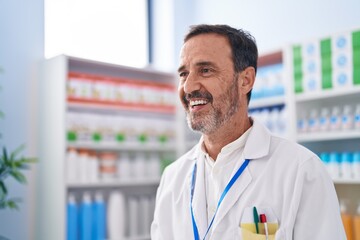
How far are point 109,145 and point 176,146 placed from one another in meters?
0.70

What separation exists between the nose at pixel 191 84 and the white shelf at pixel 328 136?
1463 mm

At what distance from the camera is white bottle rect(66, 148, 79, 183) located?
303cm

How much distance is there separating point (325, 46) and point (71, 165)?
77.6 inches

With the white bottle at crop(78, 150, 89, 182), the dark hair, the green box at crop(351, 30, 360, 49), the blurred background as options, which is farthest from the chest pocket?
the white bottle at crop(78, 150, 89, 182)

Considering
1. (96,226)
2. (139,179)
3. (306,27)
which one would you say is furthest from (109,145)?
(306,27)

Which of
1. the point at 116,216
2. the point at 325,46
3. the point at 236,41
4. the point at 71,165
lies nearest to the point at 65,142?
the point at 71,165

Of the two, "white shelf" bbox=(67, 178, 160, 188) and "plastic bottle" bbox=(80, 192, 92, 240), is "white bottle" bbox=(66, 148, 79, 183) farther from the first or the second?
"plastic bottle" bbox=(80, 192, 92, 240)

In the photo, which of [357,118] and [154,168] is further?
[154,168]

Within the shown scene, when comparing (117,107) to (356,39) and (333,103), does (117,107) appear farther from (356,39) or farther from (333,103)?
(356,39)

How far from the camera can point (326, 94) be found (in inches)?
107

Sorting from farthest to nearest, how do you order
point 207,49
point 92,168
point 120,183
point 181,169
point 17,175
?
point 120,183
point 92,168
point 17,175
point 181,169
point 207,49

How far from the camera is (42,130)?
10.5 feet

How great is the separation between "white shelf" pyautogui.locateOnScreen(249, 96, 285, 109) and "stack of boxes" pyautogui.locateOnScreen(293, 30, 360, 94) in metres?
0.18

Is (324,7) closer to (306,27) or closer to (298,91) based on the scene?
(306,27)
